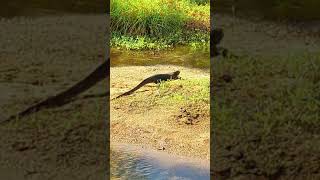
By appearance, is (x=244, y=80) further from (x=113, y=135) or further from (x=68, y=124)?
(x=68, y=124)

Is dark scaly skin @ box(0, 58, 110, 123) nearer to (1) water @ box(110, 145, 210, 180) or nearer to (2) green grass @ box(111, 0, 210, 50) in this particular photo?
(1) water @ box(110, 145, 210, 180)

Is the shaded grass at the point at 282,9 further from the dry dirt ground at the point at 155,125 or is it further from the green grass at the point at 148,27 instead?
the green grass at the point at 148,27

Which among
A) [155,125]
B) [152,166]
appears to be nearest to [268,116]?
[152,166]

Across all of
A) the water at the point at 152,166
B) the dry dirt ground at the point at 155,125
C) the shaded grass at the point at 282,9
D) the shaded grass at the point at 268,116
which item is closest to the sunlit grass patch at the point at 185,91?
the dry dirt ground at the point at 155,125

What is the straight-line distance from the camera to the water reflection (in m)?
7.68

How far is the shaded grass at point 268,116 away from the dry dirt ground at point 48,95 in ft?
2.65

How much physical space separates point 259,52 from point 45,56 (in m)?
1.96

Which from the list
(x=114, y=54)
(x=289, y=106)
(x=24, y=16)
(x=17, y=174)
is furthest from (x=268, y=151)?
(x=114, y=54)

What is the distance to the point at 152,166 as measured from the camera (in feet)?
14.2

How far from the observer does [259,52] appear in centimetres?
601

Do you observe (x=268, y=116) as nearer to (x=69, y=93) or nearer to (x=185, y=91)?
(x=69, y=93)

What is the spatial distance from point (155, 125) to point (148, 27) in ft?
13.1

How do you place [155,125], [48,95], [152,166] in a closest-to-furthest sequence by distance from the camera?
1. [152,166]
2. [48,95]
3. [155,125]

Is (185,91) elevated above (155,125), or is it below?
above
